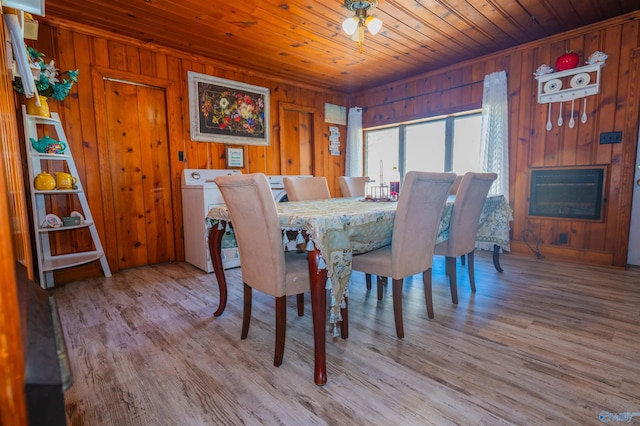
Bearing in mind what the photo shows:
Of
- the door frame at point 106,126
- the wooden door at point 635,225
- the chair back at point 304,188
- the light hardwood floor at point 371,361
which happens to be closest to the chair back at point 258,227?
the light hardwood floor at point 371,361

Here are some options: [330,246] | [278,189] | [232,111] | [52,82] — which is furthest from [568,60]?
[52,82]

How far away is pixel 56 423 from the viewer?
41cm

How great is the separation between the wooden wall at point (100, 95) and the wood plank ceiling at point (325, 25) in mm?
135

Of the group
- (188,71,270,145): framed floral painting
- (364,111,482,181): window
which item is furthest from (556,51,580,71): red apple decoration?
(188,71,270,145): framed floral painting

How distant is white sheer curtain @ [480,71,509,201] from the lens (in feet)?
11.4

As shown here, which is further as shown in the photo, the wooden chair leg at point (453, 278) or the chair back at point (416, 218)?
the wooden chair leg at point (453, 278)

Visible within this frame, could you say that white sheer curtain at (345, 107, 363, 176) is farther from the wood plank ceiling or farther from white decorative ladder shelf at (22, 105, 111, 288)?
white decorative ladder shelf at (22, 105, 111, 288)

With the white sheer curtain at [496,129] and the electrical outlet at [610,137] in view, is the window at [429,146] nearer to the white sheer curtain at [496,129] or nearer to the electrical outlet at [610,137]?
the white sheer curtain at [496,129]

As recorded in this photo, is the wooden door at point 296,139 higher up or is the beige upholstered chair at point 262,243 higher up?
the wooden door at point 296,139

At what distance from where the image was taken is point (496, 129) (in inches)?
138

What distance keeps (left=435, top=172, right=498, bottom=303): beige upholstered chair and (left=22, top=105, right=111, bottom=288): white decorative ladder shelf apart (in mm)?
2925

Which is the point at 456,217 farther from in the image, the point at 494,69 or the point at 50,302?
the point at 494,69

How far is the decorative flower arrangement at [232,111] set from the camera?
359 centimetres

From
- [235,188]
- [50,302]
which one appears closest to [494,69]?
[235,188]
